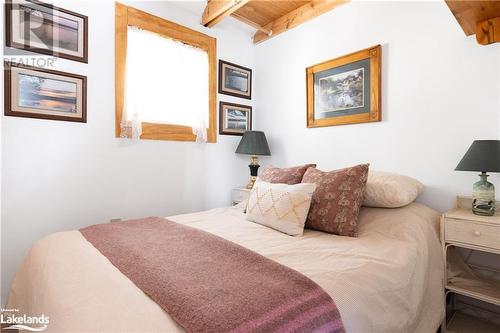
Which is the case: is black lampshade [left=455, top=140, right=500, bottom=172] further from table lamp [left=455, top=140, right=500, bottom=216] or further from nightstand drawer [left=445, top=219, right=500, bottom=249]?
nightstand drawer [left=445, top=219, right=500, bottom=249]

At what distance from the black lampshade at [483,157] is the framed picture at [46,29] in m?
2.75

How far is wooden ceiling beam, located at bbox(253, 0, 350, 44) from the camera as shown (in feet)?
8.06

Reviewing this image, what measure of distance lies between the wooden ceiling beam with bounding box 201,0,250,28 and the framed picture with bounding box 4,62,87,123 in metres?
1.31

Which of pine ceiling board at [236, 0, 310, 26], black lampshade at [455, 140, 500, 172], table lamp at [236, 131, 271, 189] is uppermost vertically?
pine ceiling board at [236, 0, 310, 26]

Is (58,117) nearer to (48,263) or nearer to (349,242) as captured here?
(48,263)

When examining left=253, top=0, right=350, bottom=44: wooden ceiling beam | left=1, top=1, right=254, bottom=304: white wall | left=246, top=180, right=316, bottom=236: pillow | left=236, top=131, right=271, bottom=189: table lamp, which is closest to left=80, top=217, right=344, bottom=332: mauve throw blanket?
left=246, top=180, right=316, bottom=236: pillow

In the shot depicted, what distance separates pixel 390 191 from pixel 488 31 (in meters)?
1.07

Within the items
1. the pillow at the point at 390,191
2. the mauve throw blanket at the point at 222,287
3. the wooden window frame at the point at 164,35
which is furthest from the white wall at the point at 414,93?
the mauve throw blanket at the point at 222,287

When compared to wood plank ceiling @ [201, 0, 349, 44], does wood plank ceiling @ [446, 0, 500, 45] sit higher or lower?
lower

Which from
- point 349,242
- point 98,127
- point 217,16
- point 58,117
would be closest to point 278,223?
point 349,242

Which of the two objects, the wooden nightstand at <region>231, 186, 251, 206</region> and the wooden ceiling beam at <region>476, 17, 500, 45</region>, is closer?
the wooden ceiling beam at <region>476, 17, 500, 45</region>

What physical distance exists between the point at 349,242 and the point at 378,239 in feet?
0.61

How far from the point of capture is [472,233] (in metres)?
1.38

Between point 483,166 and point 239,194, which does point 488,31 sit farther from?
point 239,194
